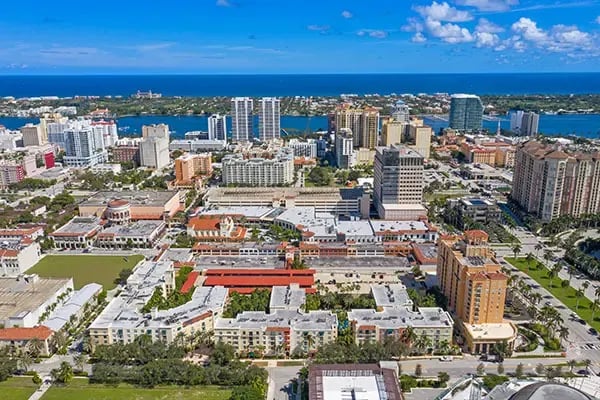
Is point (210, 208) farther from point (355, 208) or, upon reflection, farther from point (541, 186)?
point (541, 186)

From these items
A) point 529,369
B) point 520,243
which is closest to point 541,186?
point 520,243

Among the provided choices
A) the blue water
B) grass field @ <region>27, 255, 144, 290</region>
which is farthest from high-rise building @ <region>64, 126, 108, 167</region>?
grass field @ <region>27, 255, 144, 290</region>

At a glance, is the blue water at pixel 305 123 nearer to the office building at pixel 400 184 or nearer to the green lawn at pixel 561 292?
the office building at pixel 400 184

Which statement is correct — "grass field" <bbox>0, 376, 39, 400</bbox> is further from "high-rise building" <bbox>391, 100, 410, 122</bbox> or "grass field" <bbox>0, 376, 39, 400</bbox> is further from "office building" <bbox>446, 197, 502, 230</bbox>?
"high-rise building" <bbox>391, 100, 410, 122</bbox>

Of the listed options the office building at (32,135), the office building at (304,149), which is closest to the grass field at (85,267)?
the office building at (304,149)

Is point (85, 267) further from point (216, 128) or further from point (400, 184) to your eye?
point (216, 128)

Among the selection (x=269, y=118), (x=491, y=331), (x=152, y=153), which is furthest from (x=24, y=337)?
(x=269, y=118)
